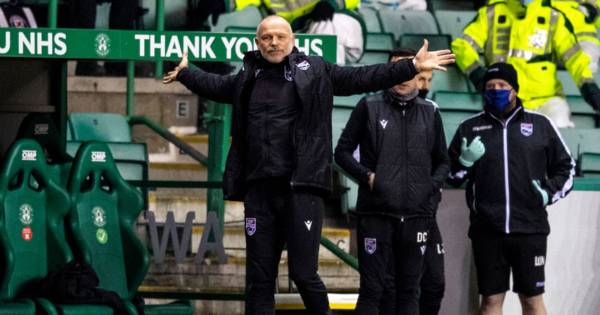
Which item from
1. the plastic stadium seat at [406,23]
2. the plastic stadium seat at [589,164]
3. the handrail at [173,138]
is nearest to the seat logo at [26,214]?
the handrail at [173,138]

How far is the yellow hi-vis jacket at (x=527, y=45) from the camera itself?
1416cm

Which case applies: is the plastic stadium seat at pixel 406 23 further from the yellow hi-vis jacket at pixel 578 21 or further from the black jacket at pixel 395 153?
the black jacket at pixel 395 153

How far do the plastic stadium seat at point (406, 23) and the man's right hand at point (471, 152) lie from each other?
4.85 meters

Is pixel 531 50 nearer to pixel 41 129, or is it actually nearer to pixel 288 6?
pixel 288 6

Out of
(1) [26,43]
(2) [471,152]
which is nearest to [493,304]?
(2) [471,152]

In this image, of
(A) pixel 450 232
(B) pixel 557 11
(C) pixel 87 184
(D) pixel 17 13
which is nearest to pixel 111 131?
(D) pixel 17 13

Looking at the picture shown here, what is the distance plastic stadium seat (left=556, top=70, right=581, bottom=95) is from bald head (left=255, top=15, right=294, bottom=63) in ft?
22.6

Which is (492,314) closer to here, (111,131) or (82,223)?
(82,223)

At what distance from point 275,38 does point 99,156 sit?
227 centimetres

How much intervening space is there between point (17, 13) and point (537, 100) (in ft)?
14.5

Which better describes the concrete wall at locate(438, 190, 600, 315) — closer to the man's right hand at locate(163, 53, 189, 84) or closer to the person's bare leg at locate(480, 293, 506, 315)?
the person's bare leg at locate(480, 293, 506, 315)

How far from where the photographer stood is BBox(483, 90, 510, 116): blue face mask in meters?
10.2

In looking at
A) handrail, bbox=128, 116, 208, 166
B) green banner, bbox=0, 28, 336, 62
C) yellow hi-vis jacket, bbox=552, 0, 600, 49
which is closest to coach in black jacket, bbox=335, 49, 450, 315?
green banner, bbox=0, 28, 336, 62

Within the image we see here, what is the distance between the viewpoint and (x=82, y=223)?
10469mm
